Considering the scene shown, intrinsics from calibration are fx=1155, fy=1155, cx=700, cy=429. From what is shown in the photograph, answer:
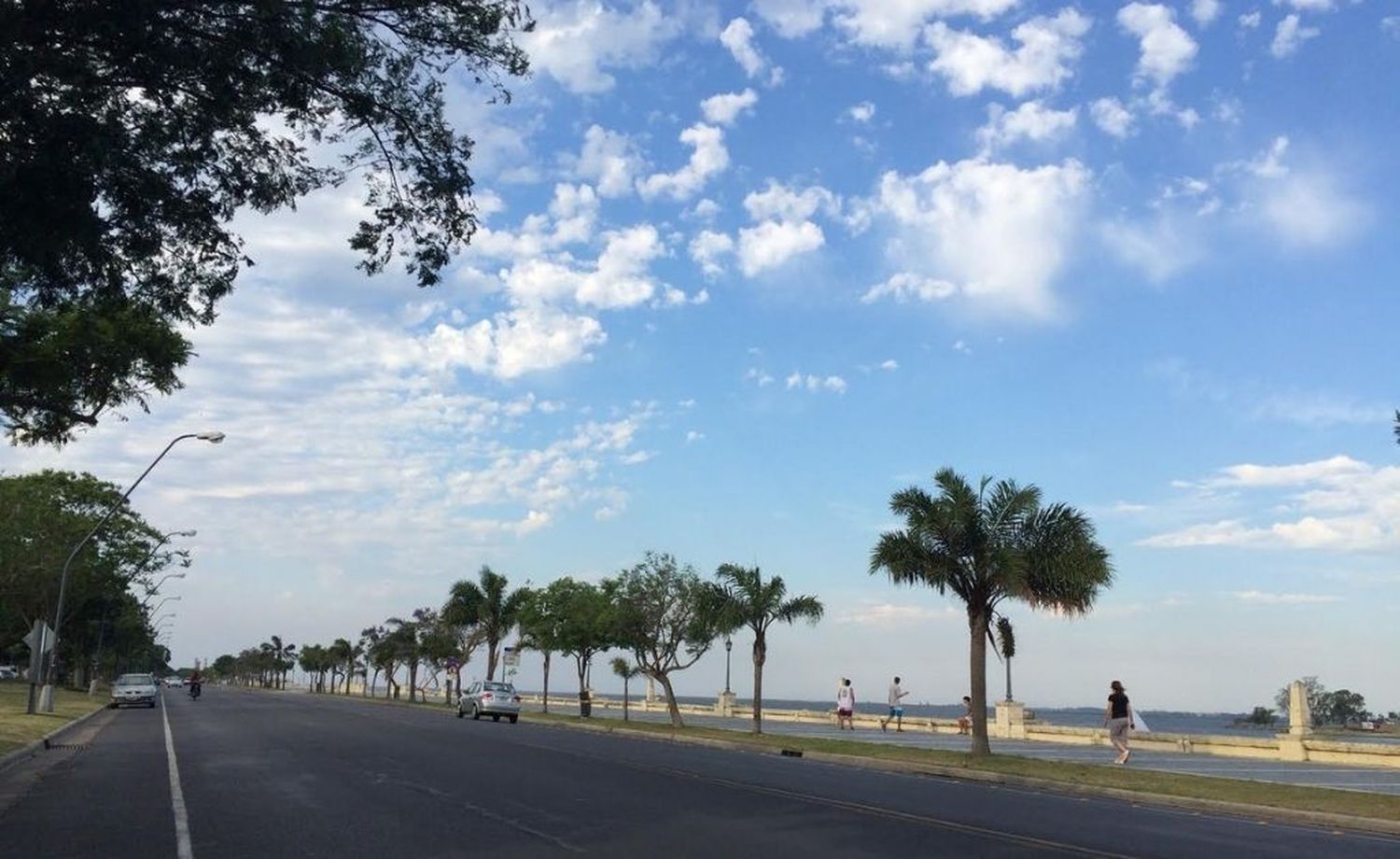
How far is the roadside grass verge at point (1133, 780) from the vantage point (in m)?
16.8

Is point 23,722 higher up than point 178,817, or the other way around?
point 178,817

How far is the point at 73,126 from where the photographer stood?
11188 millimetres

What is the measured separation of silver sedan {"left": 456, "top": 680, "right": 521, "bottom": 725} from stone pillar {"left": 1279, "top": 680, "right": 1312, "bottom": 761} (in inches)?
1086

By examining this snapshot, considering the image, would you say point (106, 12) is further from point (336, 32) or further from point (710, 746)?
point (710, 746)

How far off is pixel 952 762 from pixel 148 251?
18.2m

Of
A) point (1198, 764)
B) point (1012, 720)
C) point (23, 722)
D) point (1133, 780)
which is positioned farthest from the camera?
point (1012, 720)

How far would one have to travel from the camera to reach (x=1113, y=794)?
61.8ft

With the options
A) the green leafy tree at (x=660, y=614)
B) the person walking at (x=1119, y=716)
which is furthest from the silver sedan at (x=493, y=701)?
the person walking at (x=1119, y=716)

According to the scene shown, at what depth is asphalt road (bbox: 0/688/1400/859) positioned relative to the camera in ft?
38.3

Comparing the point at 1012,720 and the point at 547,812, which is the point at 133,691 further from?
the point at 547,812

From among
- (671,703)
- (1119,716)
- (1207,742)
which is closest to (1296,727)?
(1207,742)

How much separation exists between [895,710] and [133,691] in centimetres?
3554

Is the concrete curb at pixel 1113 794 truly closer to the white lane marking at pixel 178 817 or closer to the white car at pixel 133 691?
the white lane marking at pixel 178 817

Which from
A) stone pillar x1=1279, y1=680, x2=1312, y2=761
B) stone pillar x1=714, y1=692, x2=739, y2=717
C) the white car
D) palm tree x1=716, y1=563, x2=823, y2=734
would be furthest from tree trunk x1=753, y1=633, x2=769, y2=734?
the white car
